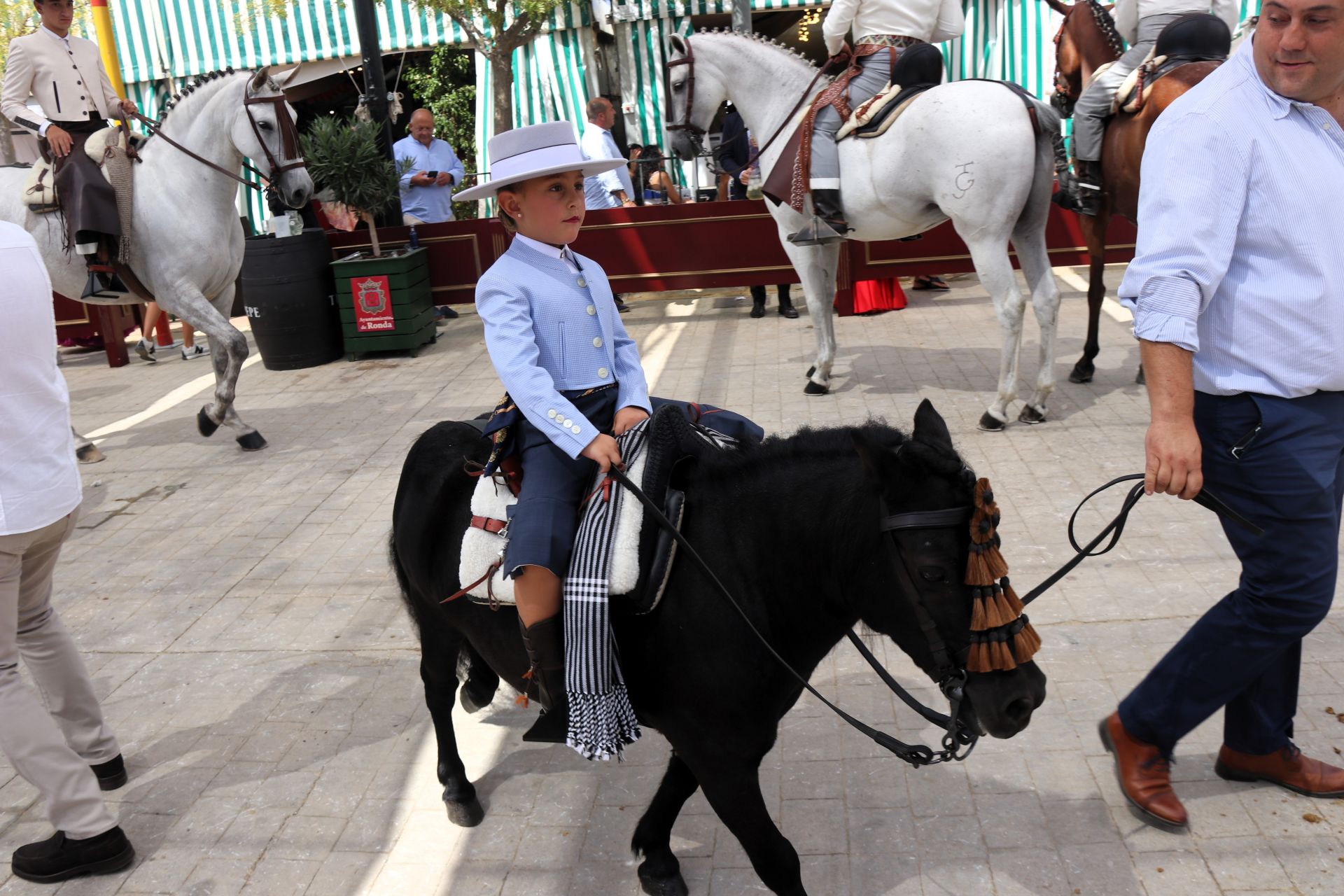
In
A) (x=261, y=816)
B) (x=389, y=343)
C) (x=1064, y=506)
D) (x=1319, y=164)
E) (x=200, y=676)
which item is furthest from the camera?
(x=389, y=343)

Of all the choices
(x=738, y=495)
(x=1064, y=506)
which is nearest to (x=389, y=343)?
(x=1064, y=506)

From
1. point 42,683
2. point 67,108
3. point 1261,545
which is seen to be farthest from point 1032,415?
point 67,108

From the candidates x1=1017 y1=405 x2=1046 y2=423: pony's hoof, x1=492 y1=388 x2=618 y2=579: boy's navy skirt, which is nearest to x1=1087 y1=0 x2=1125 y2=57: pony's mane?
x1=1017 y1=405 x2=1046 y2=423: pony's hoof

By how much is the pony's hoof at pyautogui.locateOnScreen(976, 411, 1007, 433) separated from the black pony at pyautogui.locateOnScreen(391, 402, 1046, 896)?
447 centimetres

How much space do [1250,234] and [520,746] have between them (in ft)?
9.39

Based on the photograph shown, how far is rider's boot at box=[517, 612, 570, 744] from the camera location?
→ 277 centimetres

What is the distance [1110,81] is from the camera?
696 cm

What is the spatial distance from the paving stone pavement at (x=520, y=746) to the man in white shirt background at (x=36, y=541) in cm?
13

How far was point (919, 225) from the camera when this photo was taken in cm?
744

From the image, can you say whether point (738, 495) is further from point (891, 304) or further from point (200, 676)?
point (891, 304)

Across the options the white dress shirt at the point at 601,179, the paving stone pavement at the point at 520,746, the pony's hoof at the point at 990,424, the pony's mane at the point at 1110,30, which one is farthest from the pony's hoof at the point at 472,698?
the white dress shirt at the point at 601,179

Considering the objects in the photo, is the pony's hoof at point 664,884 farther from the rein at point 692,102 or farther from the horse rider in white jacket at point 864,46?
the rein at point 692,102

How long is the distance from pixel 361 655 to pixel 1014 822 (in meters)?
2.79

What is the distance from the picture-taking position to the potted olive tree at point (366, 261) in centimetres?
998
